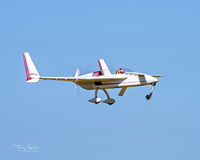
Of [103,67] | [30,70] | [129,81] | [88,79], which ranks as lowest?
[129,81]

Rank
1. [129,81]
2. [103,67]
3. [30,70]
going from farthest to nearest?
[30,70] < [103,67] < [129,81]

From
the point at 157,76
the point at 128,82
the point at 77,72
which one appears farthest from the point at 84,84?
the point at 157,76

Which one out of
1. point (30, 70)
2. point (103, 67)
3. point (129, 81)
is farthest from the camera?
point (30, 70)

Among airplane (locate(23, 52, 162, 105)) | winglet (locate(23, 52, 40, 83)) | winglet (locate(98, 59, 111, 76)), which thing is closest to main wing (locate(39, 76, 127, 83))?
airplane (locate(23, 52, 162, 105))

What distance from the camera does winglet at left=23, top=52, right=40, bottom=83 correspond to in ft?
206

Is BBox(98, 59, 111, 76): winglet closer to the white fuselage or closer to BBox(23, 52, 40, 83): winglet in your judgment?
the white fuselage

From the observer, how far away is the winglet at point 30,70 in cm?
6284

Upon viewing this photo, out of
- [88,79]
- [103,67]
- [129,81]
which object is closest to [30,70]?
[88,79]

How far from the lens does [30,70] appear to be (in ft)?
209

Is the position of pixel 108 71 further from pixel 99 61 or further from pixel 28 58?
pixel 28 58

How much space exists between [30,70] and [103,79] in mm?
9269

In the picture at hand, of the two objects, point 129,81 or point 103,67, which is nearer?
point 129,81

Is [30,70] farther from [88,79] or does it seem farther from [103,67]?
[103,67]

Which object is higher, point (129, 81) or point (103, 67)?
point (103, 67)
